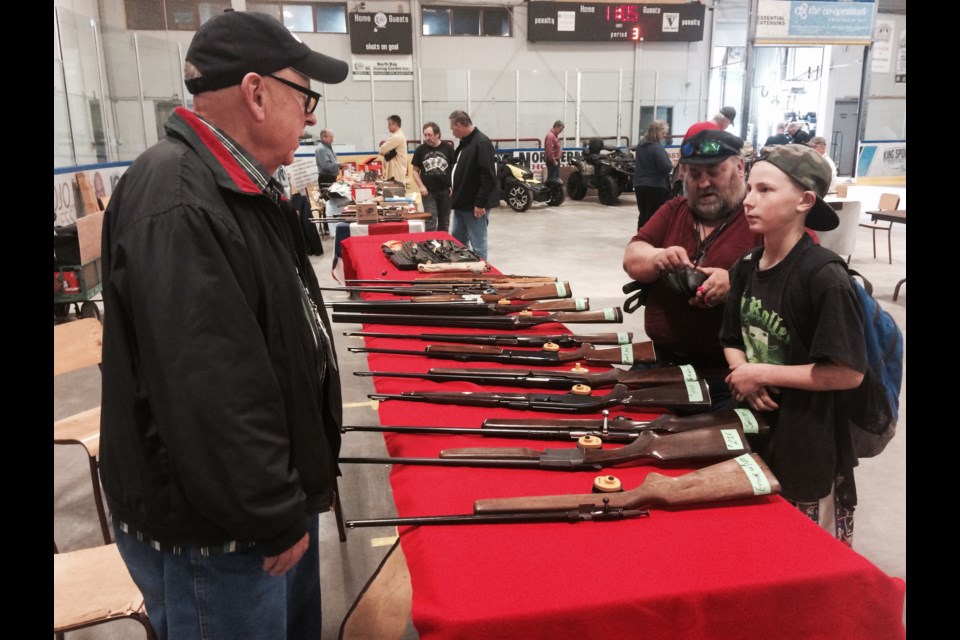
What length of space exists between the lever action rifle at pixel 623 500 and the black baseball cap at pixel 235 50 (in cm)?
82

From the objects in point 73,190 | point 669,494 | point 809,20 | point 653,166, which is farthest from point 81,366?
point 809,20

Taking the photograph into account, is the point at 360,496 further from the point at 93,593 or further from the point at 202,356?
the point at 202,356

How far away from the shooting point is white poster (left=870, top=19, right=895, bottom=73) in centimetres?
1537

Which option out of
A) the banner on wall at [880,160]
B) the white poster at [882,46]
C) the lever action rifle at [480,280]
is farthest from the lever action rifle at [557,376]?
the white poster at [882,46]

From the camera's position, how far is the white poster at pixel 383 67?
1507 cm

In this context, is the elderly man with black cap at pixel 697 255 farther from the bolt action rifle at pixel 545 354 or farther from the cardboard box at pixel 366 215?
the cardboard box at pixel 366 215

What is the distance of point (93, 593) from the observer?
5.39ft

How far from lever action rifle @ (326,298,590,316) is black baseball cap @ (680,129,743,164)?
73 centimetres

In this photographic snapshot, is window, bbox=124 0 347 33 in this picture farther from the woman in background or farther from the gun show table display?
the gun show table display

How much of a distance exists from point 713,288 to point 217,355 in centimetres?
158

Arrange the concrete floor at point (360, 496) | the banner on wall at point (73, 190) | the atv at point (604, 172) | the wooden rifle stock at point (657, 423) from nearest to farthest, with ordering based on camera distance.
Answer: the wooden rifle stock at point (657, 423) < the concrete floor at point (360, 496) < the banner on wall at point (73, 190) < the atv at point (604, 172)

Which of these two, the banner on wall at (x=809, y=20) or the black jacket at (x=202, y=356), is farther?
the banner on wall at (x=809, y=20)

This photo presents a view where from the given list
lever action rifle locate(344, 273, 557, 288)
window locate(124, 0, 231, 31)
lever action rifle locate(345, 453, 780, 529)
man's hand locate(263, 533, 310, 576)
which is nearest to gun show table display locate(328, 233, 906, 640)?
lever action rifle locate(345, 453, 780, 529)

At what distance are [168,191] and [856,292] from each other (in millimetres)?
1449
